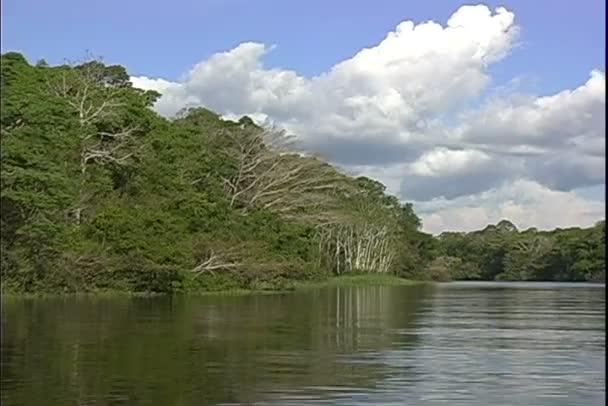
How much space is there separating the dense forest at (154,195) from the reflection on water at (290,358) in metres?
2.15

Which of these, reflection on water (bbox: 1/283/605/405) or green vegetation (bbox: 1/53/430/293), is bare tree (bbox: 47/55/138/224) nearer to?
green vegetation (bbox: 1/53/430/293)

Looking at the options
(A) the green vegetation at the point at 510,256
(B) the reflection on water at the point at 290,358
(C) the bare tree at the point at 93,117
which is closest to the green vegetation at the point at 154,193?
(C) the bare tree at the point at 93,117

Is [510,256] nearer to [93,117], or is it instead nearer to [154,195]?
[154,195]

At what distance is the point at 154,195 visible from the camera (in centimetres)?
4062

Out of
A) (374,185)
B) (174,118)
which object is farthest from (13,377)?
(374,185)

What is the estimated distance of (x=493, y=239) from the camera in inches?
3844

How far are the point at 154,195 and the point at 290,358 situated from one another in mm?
25711

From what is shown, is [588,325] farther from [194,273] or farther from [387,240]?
[387,240]

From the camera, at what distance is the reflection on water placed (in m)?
11.9

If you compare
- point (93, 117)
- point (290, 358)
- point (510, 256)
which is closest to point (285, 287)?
point (93, 117)

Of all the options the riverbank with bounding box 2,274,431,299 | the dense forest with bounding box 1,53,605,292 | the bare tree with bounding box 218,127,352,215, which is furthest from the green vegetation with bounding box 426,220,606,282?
the bare tree with bounding box 218,127,352,215

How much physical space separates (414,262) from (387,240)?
8.83 metres

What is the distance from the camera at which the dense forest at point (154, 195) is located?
27047mm

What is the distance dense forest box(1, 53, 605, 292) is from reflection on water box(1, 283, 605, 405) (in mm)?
2153
